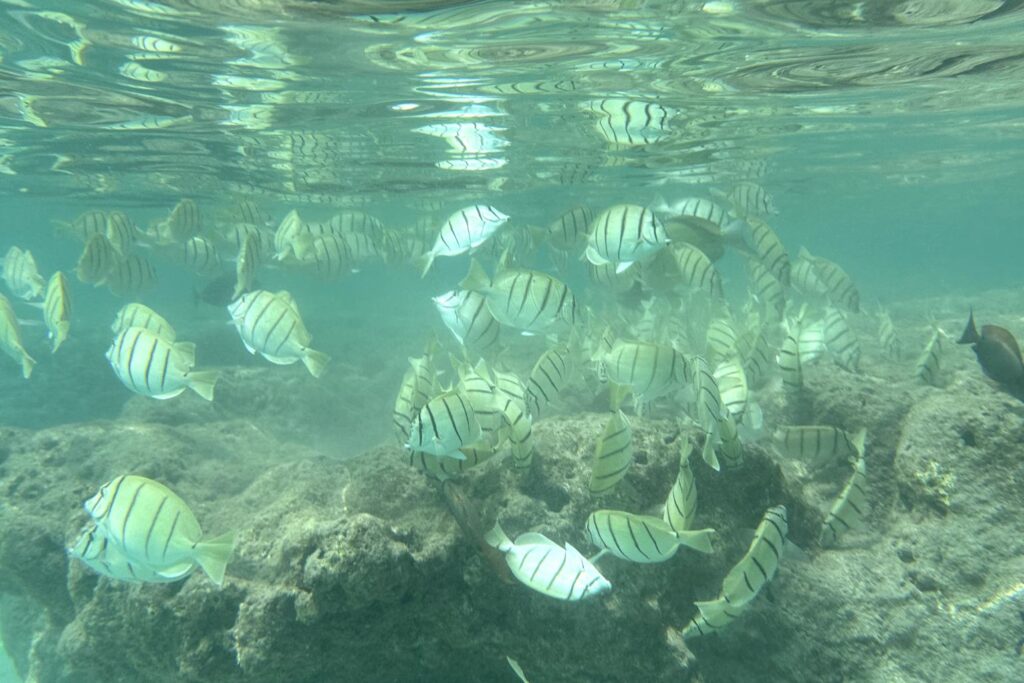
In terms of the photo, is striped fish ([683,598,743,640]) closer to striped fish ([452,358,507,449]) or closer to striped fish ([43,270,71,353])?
striped fish ([452,358,507,449])

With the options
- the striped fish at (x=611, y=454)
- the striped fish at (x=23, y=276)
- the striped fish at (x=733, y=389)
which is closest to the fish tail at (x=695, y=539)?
the striped fish at (x=611, y=454)

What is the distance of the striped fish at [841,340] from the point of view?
29.3 feet

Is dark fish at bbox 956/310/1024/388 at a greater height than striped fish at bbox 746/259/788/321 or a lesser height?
greater

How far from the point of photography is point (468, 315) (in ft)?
18.5

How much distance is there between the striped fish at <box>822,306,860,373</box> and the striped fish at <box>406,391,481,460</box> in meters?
7.14

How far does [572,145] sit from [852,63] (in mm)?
8662

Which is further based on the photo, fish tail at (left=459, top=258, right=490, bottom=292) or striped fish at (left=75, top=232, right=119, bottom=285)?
striped fish at (left=75, top=232, right=119, bottom=285)

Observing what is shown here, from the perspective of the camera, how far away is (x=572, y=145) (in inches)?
776

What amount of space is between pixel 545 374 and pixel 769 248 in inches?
167

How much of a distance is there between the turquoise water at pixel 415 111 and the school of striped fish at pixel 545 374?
972mm

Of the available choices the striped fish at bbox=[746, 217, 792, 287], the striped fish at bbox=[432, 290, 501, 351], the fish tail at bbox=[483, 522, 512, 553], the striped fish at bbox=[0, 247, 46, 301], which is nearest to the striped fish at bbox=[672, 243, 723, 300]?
the striped fish at bbox=[746, 217, 792, 287]

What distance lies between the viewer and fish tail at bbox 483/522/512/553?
3932 mm

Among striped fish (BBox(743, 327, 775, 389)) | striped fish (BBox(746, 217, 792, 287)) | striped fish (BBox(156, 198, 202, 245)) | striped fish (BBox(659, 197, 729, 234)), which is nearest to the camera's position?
striped fish (BBox(659, 197, 729, 234))

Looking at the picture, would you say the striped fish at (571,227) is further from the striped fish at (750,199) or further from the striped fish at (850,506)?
the striped fish at (850,506)
